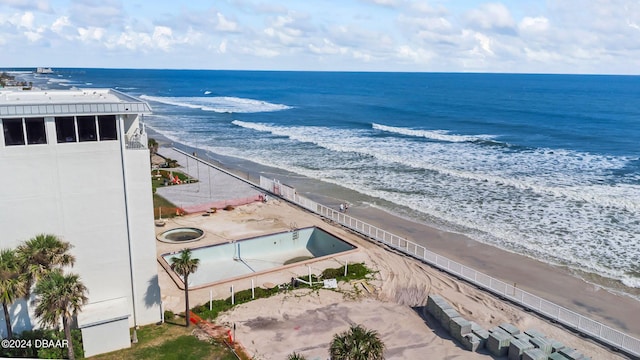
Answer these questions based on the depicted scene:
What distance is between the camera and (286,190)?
1585 inches

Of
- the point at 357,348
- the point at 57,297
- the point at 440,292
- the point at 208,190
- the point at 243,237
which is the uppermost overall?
the point at 57,297

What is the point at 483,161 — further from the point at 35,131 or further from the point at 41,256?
the point at 41,256

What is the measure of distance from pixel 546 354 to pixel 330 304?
9519 millimetres

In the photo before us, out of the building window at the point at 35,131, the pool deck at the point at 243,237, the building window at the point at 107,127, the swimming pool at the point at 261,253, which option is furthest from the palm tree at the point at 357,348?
the swimming pool at the point at 261,253

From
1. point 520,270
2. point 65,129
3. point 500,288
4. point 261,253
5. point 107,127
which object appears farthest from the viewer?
point 261,253

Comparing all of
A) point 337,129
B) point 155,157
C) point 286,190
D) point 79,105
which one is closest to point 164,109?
point 337,129

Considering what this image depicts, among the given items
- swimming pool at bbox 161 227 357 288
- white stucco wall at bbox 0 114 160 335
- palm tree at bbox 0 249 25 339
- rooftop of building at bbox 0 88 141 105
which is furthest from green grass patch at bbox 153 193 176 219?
palm tree at bbox 0 249 25 339

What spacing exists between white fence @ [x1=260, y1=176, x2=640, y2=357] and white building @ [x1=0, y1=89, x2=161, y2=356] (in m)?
15.3

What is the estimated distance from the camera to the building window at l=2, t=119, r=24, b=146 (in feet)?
58.0

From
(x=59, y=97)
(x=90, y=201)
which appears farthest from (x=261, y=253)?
(x=59, y=97)

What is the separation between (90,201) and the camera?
63.8 feet

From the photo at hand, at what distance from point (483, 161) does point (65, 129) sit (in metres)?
49.0

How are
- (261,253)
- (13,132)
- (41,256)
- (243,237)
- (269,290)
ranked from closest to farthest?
1. (41,256)
2. (13,132)
3. (269,290)
4. (261,253)
5. (243,237)

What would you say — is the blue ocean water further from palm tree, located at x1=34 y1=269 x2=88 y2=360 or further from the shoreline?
palm tree, located at x1=34 y1=269 x2=88 y2=360
